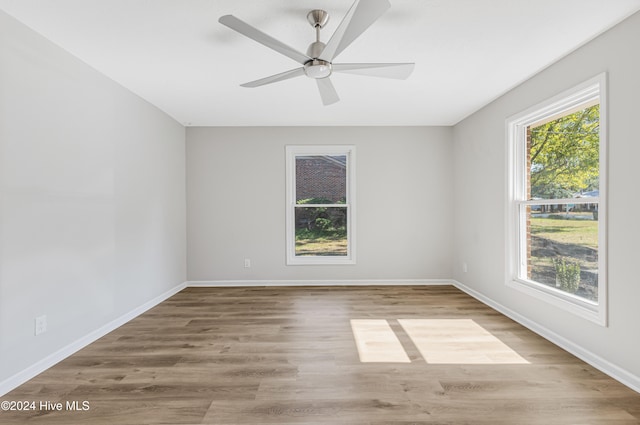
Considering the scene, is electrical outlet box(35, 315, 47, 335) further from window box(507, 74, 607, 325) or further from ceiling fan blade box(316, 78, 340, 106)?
window box(507, 74, 607, 325)

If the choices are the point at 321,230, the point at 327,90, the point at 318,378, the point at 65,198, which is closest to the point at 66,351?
the point at 65,198

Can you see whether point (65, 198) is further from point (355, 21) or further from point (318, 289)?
point (318, 289)

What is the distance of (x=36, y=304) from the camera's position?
2326 mm

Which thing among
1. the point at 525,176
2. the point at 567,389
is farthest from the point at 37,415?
the point at 525,176

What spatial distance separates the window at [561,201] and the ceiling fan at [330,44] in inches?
58.2

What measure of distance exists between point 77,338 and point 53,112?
1728 mm

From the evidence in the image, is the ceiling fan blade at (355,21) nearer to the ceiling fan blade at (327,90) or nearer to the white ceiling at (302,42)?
the white ceiling at (302,42)

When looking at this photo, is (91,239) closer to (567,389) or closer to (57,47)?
(57,47)

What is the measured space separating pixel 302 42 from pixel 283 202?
108 inches

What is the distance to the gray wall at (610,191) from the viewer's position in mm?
2137

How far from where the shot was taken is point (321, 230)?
16.8ft

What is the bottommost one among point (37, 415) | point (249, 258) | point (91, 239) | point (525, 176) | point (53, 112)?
point (37, 415)

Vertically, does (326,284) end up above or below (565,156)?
below

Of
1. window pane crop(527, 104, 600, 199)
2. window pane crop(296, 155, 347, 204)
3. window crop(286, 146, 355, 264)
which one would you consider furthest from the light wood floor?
window pane crop(296, 155, 347, 204)
